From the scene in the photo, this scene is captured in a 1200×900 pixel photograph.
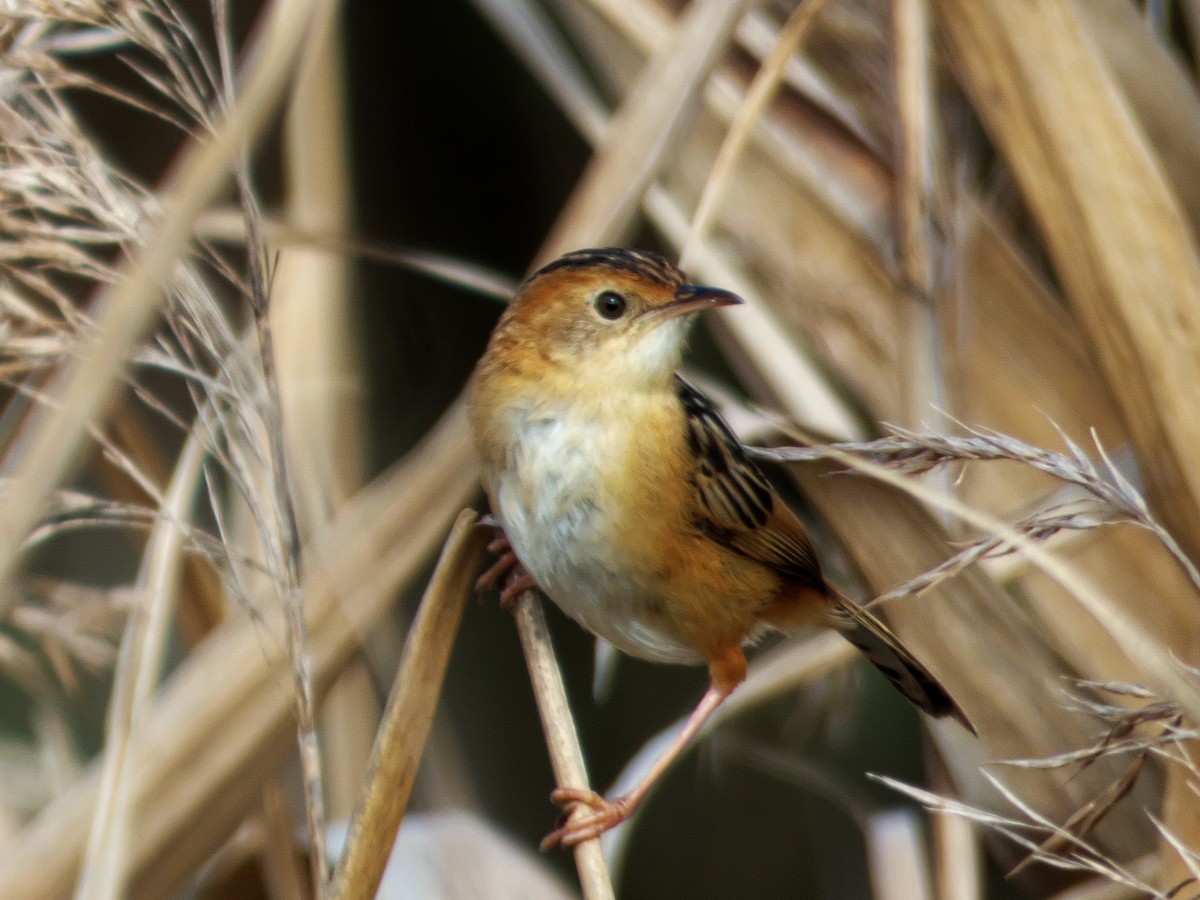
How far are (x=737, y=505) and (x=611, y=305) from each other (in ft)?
1.33

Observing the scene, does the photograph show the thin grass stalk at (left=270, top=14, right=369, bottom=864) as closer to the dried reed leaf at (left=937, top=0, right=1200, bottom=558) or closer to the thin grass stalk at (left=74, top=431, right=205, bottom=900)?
the thin grass stalk at (left=74, top=431, right=205, bottom=900)

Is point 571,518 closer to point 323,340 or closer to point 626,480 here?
point 626,480

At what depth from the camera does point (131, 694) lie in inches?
58.2

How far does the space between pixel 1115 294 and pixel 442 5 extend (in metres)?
1.96

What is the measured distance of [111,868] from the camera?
52.6 inches

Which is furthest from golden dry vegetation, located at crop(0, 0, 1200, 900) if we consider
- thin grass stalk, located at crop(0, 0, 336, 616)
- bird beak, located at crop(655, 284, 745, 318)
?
bird beak, located at crop(655, 284, 745, 318)

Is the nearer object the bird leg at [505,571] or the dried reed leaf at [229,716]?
the dried reed leaf at [229,716]

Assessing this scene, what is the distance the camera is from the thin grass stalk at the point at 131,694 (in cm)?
134

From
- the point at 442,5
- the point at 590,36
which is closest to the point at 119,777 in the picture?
the point at 590,36

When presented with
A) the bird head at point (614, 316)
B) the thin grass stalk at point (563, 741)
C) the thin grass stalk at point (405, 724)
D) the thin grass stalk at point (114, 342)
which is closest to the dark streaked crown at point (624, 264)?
the bird head at point (614, 316)

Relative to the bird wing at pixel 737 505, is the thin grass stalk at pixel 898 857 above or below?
below

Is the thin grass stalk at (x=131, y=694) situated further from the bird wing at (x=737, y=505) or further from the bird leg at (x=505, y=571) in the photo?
the bird wing at (x=737, y=505)

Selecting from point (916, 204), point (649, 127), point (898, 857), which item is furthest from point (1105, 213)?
point (898, 857)

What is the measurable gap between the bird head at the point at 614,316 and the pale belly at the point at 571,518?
121 millimetres
